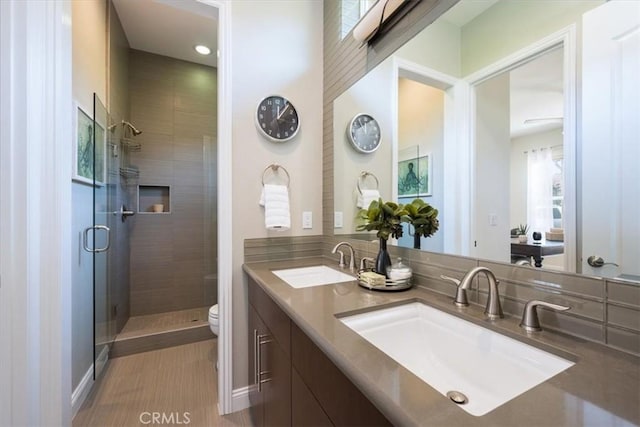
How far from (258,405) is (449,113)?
162 cm

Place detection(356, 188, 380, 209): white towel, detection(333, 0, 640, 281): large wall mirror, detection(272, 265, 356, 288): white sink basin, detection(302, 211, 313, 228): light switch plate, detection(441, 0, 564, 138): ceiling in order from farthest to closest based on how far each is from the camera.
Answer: detection(302, 211, 313, 228): light switch plate → detection(356, 188, 380, 209): white towel → detection(272, 265, 356, 288): white sink basin → detection(441, 0, 564, 138): ceiling → detection(333, 0, 640, 281): large wall mirror

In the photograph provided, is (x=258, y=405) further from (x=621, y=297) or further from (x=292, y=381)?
(x=621, y=297)

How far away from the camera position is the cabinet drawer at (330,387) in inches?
21.0

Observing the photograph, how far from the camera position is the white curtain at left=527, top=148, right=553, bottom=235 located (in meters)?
0.82

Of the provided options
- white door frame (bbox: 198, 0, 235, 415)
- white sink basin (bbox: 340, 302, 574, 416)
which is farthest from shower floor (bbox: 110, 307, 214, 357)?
white sink basin (bbox: 340, 302, 574, 416)

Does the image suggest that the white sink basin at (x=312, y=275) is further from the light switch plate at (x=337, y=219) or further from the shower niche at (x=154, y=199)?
the shower niche at (x=154, y=199)

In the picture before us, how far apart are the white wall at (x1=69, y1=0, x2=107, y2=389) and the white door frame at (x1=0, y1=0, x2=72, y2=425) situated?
0.68m

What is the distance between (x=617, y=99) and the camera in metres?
0.67

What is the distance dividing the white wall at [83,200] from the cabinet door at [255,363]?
1.02 meters

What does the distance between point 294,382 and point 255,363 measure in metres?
0.61

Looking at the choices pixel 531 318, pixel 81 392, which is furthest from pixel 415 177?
pixel 81 392

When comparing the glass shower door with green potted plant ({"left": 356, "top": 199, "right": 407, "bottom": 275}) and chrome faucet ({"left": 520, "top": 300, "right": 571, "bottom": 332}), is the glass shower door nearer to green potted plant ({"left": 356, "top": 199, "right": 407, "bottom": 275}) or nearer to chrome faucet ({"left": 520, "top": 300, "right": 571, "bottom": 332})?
green potted plant ({"left": 356, "top": 199, "right": 407, "bottom": 275})

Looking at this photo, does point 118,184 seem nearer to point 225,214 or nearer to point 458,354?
point 225,214

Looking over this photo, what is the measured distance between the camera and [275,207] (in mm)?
1655
